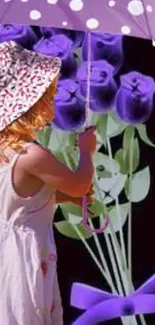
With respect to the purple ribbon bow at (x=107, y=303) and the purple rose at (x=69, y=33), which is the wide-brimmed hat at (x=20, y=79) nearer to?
the purple rose at (x=69, y=33)

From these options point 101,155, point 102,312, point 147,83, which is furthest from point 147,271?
point 147,83

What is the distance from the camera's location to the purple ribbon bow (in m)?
5.15

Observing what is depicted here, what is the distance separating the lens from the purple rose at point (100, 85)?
5.16 m

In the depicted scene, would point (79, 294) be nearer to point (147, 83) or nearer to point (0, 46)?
point (147, 83)

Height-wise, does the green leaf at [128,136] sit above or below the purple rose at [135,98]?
below

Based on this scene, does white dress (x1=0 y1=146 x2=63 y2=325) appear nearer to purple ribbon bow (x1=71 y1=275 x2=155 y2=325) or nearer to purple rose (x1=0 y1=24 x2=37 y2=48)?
purple ribbon bow (x1=71 y1=275 x2=155 y2=325)

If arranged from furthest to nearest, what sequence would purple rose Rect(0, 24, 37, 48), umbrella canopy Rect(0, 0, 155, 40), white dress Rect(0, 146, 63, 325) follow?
purple rose Rect(0, 24, 37, 48) → umbrella canopy Rect(0, 0, 155, 40) → white dress Rect(0, 146, 63, 325)

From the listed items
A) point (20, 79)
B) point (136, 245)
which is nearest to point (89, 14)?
point (20, 79)

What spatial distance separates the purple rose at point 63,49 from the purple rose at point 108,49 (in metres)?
0.09

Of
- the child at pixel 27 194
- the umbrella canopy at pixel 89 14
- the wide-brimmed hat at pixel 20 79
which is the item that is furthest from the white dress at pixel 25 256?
the umbrella canopy at pixel 89 14

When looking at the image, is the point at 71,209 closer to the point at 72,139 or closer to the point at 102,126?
the point at 72,139

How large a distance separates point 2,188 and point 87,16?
35.2 inches

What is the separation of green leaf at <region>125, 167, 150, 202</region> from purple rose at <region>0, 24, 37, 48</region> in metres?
0.93

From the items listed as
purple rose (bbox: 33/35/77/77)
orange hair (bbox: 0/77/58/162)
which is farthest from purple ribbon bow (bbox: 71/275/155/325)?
orange hair (bbox: 0/77/58/162)
